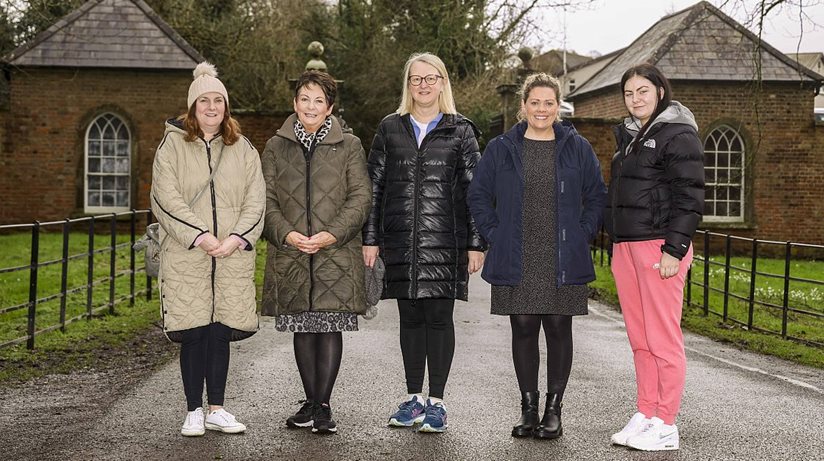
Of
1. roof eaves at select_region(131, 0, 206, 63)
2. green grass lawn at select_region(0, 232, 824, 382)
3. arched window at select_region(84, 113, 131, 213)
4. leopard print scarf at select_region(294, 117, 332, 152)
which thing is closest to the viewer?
leopard print scarf at select_region(294, 117, 332, 152)

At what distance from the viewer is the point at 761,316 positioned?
13.4m

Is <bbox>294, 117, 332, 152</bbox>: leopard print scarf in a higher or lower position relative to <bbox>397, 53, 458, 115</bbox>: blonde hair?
lower

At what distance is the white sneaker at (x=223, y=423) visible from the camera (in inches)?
224

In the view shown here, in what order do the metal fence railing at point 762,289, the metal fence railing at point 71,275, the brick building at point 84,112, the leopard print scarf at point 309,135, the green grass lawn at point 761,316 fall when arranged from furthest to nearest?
the brick building at point 84,112
the metal fence railing at point 762,289
the green grass lawn at point 761,316
the metal fence railing at point 71,275
the leopard print scarf at point 309,135

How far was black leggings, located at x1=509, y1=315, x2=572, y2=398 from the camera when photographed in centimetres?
573

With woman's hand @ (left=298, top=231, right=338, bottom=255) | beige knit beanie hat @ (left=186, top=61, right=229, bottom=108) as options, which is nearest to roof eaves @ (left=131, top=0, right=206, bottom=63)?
beige knit beanie hat @ (left=186, top=61, right=229, bottom=108)

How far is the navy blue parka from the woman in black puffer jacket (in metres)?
0.16

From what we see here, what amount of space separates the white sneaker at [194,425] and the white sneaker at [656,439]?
2449 mm

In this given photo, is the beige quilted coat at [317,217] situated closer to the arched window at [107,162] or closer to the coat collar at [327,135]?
the coat collar at [327,135]

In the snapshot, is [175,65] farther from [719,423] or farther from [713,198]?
[719,423]

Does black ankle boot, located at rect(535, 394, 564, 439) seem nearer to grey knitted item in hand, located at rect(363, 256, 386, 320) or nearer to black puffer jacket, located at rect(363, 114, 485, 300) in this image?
black puffer jacket, located at rect(363, 114, 485, 300)

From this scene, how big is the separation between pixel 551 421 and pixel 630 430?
45 cm

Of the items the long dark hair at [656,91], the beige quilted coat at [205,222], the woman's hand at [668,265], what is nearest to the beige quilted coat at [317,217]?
the beige quilted coat at [205,222]

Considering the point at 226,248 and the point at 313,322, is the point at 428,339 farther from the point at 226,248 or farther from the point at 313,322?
the point at 226,248
